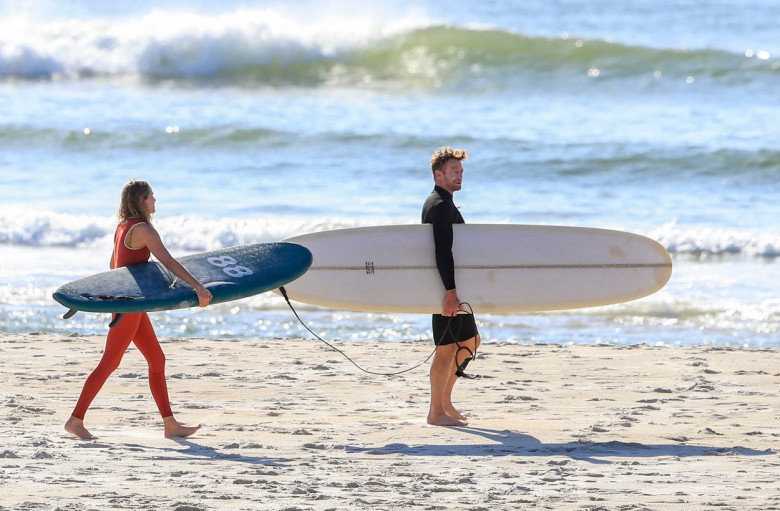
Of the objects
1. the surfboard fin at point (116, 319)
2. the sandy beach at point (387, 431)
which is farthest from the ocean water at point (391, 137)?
the surfboard fin at point (116, 319)

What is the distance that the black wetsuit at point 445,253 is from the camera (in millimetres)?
5109

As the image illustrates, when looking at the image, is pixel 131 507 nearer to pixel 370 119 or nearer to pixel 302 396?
pixel 302 396

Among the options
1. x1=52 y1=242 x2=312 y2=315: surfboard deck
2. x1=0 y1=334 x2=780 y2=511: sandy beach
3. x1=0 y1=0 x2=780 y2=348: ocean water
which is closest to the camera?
x1=0 y1=334 x2=780 y2=511: sandy beach

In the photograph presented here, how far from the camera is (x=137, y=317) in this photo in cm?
484

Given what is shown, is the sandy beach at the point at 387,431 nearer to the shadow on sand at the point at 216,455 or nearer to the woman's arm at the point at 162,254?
the shadow on sand at the point at 216,455

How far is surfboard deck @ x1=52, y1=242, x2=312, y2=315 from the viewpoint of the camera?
4.68m

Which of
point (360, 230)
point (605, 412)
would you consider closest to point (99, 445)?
point (360, 230)

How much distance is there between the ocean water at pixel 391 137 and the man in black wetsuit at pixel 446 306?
2622 millimetres

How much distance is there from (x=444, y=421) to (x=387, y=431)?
0.30 meters

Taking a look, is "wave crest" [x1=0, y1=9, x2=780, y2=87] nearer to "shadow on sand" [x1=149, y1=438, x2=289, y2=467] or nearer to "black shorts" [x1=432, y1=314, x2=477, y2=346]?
"black shorts" [x1=432, y1=314, x2=477, y2=346]

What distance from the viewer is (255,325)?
8234 millimetres

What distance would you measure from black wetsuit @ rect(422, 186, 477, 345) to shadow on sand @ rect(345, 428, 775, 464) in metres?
0.54

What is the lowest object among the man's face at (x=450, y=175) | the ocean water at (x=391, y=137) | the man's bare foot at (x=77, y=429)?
the man's bare foot at (x=77, y=429)

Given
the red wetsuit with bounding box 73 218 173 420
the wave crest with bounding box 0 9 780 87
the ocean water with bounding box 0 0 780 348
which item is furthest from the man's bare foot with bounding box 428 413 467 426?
the wave crest with bounding box 0 9 780 87
